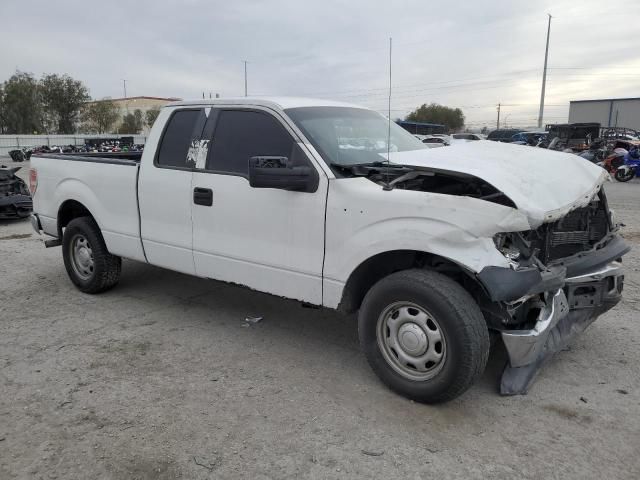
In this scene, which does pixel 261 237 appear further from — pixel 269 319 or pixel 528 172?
pixel 528 172

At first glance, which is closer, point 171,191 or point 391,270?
point 391,270

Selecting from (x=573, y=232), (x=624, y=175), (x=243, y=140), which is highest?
(x=243, y=140)

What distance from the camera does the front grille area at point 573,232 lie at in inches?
132

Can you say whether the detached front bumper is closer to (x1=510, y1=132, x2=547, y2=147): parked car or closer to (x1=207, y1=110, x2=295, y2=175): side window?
(x1=207, y1=110, x2=295, y2=175): side window

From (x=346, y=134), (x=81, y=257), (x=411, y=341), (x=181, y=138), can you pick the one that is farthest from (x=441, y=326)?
(x=81, y=257)

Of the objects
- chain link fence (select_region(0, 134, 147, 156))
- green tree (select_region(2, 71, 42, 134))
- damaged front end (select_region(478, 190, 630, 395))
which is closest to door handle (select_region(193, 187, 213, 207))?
damaged front end (select_region(478, 190, 630, 395))

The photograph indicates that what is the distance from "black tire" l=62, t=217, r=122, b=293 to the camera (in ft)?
17.5

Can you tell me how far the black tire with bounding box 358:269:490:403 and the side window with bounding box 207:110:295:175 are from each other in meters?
1.26

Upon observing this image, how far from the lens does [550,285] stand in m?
3.11

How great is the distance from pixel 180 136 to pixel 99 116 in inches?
2425

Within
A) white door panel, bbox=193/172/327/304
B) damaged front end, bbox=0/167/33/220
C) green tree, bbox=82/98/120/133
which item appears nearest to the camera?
white door panel, bbox=193/172/327/304

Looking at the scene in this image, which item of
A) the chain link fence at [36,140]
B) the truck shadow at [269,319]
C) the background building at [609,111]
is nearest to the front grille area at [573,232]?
the truck shadow at [269,319]

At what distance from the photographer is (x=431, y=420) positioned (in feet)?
10.4

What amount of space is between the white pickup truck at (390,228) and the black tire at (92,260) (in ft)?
2.17
